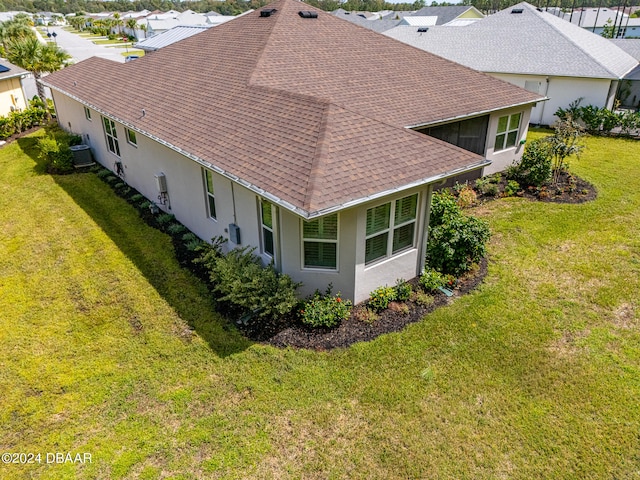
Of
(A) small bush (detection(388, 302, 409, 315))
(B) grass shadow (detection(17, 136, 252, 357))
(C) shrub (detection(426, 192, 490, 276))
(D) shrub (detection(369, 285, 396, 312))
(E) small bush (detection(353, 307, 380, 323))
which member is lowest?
(B) grass shadow (detection(17, 136, 252, 357))

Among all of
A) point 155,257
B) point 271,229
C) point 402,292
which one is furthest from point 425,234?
point 155,257

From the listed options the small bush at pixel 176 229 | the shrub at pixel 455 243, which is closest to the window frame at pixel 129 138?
the small bush at pixel 176 229

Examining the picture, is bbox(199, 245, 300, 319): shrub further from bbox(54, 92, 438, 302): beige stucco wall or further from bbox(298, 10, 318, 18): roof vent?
bbox(298, 10, 318, 18): roof vent

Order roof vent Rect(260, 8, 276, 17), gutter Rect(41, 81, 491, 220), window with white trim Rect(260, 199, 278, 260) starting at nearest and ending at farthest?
gutter Rect(41, 81, 491, 220) → window with white trim Rect(260, 199, 278, 260) → roof vent Rect(260, 8, 276, 17)

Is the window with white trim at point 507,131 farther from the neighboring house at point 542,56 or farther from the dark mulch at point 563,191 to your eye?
the neighboring house at point 542,56

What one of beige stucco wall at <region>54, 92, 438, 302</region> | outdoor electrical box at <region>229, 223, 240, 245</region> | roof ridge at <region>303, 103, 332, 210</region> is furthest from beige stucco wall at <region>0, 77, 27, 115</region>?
roof ridge at <region>303, 103, 332, 210</region>

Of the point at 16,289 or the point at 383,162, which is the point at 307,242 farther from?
the point at 16,289
